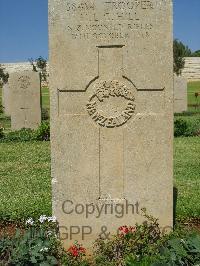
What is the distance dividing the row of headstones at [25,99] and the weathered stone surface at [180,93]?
740 centimetres

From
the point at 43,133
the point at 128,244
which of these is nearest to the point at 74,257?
the point at 128,244

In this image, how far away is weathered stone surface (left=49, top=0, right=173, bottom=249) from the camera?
489 centimetres

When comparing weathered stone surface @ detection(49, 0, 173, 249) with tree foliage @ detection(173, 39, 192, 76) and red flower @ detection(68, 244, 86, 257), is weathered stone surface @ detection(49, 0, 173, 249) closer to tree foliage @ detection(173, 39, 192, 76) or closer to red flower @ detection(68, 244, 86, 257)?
red flower @ detection(68, 244, 86, 257)

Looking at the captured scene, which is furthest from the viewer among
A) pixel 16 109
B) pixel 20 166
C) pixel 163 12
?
pixel 16 109

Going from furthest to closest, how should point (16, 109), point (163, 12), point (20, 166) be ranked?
point (16, 109), point (20, 166), point (163, 12)

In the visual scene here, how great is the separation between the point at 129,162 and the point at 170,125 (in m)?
0.51

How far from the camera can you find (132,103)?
5.02 m

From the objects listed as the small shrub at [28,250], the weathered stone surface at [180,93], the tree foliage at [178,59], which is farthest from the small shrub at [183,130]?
the tree foliage at [178,59]

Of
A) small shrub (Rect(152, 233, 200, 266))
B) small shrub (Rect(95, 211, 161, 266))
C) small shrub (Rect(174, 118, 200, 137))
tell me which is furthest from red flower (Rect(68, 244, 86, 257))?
small shrub (Rect(174, 118, 200, 137))

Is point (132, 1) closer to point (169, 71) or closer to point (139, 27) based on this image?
point (139, 27)

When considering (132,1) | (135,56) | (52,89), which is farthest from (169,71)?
(52,89)

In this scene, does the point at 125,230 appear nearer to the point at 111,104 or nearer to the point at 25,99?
the point at 111,104

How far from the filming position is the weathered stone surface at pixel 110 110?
4.89 metres

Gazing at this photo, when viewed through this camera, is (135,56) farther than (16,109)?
No
